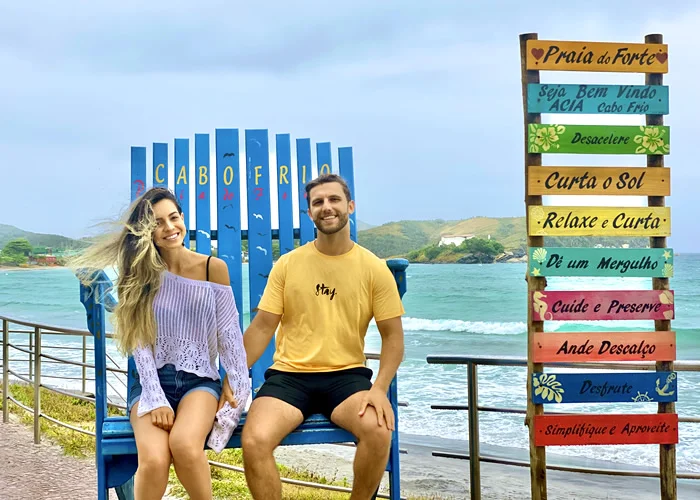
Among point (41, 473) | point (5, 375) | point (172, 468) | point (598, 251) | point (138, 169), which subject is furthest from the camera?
point (5, 375)

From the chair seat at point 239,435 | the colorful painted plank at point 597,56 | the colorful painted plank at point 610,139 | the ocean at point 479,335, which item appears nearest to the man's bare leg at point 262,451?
the chair seat at point 239,435

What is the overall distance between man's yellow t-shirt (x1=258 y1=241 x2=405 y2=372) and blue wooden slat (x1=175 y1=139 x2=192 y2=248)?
0.87 meters

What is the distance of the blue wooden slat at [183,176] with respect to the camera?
3.20m

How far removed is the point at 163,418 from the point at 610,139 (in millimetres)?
2225

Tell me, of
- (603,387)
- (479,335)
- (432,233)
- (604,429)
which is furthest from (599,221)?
(432,233)

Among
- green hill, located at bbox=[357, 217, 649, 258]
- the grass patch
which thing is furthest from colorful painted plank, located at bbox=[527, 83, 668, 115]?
green hill, located at bbox=[357, 217, 649, 258]

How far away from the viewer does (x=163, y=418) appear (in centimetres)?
217

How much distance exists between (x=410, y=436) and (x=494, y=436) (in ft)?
3.69

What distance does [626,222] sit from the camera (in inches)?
120

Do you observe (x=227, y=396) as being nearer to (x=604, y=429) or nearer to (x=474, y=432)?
(x=474, y=432)

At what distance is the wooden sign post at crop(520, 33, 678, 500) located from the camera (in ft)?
9.72

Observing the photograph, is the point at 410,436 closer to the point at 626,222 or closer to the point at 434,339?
the point at 626,222

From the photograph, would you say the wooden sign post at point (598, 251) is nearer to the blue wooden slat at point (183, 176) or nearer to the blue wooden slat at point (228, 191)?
the blue wooden slat at point (228, 191)

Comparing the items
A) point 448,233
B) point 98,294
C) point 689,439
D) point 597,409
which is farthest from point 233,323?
point 448,233
